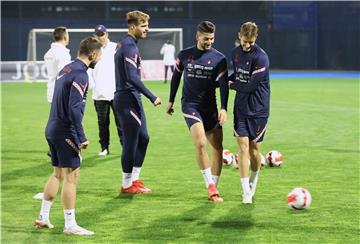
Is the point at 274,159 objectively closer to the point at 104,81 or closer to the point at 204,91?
the point at 204,91

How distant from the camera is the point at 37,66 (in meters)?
36.6

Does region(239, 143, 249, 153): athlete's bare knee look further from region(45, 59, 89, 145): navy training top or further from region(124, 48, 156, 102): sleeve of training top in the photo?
region(45, 59, 89, 145): navy training top

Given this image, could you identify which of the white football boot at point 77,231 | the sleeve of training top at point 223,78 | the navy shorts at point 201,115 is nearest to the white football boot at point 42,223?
the white football boot at point 77,231

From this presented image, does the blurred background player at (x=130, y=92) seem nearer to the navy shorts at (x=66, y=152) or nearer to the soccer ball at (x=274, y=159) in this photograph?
the navy shorts at (x=66, y=152)

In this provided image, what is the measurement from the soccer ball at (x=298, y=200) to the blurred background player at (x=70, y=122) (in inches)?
94.3

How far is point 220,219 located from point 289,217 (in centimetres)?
77

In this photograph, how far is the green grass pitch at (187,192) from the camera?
7.69 meters

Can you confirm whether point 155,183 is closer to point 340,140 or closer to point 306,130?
point 340,140

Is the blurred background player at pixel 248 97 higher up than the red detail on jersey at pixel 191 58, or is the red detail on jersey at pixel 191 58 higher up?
the red detail on jersey at pixel 191 58

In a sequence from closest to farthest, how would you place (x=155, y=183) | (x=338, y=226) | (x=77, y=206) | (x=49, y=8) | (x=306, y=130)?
1. (x=338, y=226)
2. (x=77, y=206)
3. (x=155, y=183)
4. (x=306, y=130)
5. (x=49, y=8)

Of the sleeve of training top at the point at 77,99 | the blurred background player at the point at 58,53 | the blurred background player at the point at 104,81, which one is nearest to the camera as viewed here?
the sleeve of training top at the point at 77,99

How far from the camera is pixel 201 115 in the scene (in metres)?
9.41

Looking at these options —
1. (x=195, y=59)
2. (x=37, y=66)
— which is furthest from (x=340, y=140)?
(x=37, y=66)

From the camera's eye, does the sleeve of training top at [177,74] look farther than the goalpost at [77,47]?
No
